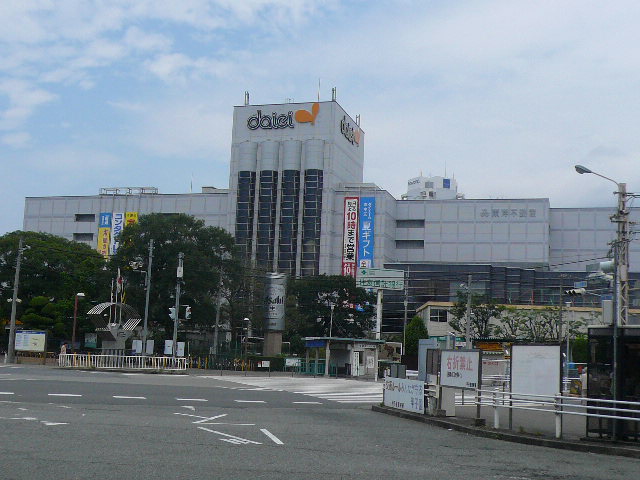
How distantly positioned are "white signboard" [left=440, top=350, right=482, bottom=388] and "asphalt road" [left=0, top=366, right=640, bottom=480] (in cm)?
166

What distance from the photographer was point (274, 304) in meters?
75.5

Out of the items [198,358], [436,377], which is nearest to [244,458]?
[436,377]

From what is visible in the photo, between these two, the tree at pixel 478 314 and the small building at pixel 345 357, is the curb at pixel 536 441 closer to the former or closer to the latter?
the small building at pixel 345 357

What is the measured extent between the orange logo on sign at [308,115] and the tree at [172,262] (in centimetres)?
3806

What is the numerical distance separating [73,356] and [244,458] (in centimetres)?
4052

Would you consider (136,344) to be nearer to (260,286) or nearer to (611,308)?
(260,286)

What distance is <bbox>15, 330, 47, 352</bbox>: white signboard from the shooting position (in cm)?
5772

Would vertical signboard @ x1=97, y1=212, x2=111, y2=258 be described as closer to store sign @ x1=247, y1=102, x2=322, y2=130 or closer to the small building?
store sign @ x1=247, y1=102, x2=322, y2=130

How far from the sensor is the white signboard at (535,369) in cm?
1733

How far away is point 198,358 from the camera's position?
60969 millimetres

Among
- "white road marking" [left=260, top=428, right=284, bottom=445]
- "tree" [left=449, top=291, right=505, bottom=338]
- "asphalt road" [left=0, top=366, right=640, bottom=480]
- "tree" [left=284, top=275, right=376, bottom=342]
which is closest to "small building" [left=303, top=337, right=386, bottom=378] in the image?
"tree" [left=449, top=291, right=505, bottom=338]

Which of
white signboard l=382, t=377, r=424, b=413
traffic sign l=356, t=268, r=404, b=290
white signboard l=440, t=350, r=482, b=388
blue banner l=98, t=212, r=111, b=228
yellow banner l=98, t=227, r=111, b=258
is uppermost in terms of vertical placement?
blue banner l=98, t=212, r=111, b=228

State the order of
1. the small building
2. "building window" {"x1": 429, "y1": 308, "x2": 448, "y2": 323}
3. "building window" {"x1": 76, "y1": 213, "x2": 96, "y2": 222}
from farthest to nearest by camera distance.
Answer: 1. "building window" {"x1": 76, "y1": 213, "x2": 96, "y2": 222}
2. "building window" {"x1": 429, "y1": 308, "x2": 448, "y2": 323}
3. the small building

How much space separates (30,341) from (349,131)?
63.7 meters
